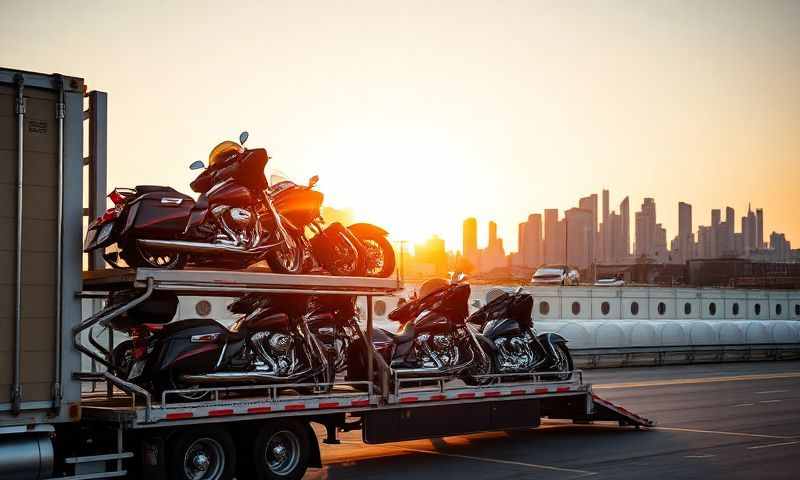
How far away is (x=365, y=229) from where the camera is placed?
46.5 ft

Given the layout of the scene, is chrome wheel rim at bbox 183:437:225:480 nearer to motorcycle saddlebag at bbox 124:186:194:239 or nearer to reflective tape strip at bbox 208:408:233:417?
reflective tape strip at bbox 208:408:233:417

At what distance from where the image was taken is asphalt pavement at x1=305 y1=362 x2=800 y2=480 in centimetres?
1291

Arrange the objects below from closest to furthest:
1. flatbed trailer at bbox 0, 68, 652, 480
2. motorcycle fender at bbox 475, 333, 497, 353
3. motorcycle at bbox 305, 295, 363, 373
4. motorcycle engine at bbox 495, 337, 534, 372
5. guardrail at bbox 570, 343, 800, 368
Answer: flatbed trailer at bbox 0, 68, 652, 480 < motorcycle at bbox 305, 295, 363, 373 < motorcycle fender at bbox 475, 333, 497, 353 < motorcycle engine at bbox 495, 337, 534, 372 < guardrail at bbox 570, 343, 800, 368

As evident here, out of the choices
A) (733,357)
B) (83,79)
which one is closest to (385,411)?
(83,79)

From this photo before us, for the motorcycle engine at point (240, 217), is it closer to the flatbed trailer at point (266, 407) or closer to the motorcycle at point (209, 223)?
the motorcycle at point (209, 223)

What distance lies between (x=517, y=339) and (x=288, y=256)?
5.12m

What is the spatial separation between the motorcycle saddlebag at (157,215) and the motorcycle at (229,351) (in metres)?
1.02

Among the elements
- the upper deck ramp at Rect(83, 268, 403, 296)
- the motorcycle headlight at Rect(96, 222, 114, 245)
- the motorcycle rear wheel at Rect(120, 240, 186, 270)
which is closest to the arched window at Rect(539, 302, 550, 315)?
the upper deck ramp at Rect(83, 268, 403, 296)

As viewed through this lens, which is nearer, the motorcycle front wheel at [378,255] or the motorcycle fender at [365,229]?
the motorcycle front wheel at [378,255]

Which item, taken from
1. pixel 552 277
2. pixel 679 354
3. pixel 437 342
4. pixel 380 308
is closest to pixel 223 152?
pixel 437 342

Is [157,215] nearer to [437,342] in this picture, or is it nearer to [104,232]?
[104,232]

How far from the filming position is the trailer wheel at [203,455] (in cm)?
1067

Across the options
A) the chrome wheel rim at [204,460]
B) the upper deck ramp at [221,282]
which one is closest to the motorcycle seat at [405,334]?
the upper deck ramp at [221,282]

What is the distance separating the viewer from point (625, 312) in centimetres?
4659
